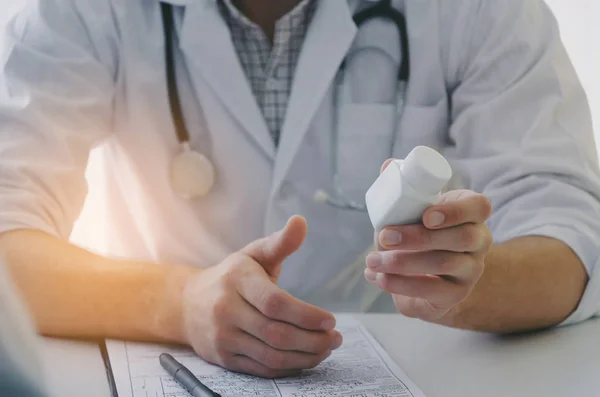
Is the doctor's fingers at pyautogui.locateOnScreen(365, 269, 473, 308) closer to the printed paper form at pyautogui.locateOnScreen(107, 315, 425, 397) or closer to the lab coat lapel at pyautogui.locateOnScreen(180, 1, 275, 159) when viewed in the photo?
the printed paper form at pyautogui.locateOnScreen(107, 315, 425, 397)

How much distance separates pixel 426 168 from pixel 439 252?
0.11m

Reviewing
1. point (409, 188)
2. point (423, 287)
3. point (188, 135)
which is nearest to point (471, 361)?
point (423, 287)

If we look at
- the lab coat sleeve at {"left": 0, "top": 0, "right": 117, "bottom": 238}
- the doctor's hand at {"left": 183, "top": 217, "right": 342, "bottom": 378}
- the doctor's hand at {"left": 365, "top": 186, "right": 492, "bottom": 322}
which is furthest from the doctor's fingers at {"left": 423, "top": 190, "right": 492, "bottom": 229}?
the lab coat sleeve at {"left": 0, "top": 0, "right": 117, "bottom": 238}

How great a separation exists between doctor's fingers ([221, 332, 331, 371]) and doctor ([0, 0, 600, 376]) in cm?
21

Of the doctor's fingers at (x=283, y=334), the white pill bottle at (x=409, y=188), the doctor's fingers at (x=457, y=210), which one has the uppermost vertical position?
the white pill bottle at (x=409, y=188)

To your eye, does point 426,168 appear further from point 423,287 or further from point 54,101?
point 54,101

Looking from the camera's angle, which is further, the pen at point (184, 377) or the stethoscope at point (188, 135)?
the stethoscope at point (188, 135)

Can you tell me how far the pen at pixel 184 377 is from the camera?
0.48 meters

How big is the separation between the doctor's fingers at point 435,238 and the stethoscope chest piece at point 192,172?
408mm

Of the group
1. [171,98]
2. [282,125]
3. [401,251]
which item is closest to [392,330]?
[401,251]

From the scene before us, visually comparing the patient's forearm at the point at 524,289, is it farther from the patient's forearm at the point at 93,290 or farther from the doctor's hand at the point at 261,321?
the patient's forearm at the point at 93,290

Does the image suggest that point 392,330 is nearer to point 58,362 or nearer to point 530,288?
point 530,288

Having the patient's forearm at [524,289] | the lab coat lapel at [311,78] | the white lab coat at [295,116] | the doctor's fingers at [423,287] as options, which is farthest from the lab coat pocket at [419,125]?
the doctor's fingers at [423,287]

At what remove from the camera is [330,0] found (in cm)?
88
